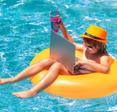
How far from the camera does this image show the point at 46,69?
19.6 feet

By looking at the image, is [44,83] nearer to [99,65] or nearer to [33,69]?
[33,69]

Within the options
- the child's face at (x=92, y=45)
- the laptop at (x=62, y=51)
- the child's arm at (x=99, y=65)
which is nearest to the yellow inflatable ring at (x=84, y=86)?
the child's arm at (x=99, y=65)

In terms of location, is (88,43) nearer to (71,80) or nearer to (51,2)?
(71,80)

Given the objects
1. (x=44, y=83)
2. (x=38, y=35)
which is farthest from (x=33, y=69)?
(x=38, y=35)

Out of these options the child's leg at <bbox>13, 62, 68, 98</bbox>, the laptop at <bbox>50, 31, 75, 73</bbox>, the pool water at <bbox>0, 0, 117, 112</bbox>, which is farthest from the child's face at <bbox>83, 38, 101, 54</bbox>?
the pool water at <bbox>0, 0, 117, 112</bbox>

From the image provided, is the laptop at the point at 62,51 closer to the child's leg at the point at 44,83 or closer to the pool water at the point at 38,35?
the child's leg at the point at 44,83

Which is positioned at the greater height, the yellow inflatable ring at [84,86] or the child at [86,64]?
the child at [86,64]

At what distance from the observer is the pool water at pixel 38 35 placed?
230 inches

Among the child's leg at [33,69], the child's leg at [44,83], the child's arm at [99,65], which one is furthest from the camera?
the child's leg at [33,69]

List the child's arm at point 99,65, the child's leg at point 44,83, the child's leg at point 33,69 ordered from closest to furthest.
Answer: the child's leg at point 44,83
the child's arm at point 99,65
the child's leg at point 33,69

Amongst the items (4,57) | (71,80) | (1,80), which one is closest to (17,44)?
(4,57)

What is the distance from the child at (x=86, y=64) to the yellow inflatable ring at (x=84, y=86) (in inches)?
3.5

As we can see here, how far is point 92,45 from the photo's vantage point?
19.2 ft

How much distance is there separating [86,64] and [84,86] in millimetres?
330
